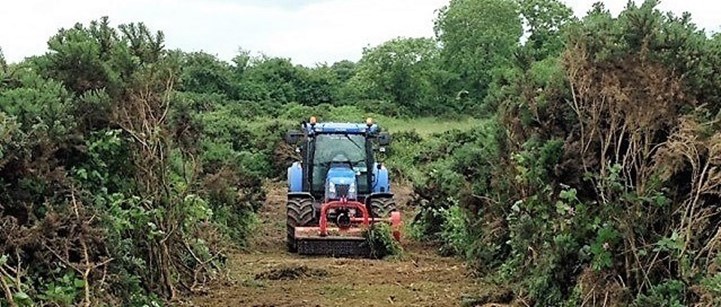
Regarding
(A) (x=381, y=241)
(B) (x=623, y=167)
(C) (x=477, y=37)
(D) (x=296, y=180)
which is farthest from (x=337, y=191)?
(C) (x=477, y=37)

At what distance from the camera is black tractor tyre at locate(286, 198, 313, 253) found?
57.5ft

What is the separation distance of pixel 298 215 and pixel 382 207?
4.51 ft

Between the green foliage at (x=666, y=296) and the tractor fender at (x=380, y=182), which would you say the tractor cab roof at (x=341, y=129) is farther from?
the green foliage at (x=666, y=296)

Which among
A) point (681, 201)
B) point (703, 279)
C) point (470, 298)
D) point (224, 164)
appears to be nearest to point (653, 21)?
point (681, 201)

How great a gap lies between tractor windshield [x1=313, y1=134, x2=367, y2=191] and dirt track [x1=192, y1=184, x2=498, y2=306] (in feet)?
6.12

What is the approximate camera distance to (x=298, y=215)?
57.6 ft

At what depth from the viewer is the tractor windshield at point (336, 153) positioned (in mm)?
18828

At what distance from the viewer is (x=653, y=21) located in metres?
10.1

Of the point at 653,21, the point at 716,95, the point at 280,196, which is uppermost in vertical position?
the point at 653,21

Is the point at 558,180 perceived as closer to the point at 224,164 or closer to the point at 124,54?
the point at 124,54

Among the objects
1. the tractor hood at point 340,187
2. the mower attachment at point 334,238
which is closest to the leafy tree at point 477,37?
the tractor hood at point 340,187

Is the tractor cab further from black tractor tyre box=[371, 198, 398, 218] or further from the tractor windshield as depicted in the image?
black tractor tyre box=[371, 198, 398, 218]

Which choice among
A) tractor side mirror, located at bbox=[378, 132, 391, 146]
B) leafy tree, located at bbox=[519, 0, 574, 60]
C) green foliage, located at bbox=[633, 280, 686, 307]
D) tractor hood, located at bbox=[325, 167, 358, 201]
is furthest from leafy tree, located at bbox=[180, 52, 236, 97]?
green foliage, located at bbox=[633, 280, 686, 307]

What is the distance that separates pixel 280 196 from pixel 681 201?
66.1ft
